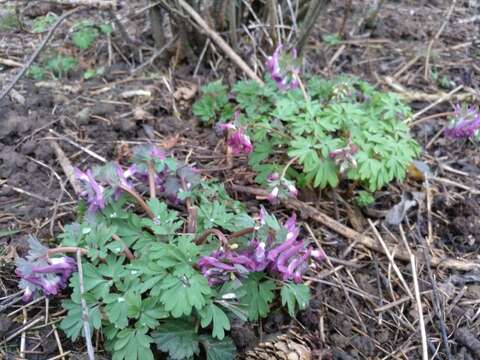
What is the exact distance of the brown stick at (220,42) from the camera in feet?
10.8

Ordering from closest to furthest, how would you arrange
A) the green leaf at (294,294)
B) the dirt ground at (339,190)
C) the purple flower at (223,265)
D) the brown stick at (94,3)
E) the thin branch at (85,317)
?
the thin branch at (85,317), the purple flower at (223,265), the green leaf at (294,294), the dirt ground at (339,190), the brown stick at (94,3)

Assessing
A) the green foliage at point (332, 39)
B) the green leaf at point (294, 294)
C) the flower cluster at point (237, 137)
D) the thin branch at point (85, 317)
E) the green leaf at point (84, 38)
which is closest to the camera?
the thin branch at point (85, 317)

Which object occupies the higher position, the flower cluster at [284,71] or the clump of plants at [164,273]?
the flower cluster at [284,71]

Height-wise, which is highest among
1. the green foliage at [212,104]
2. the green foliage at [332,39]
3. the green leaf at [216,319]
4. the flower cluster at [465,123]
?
the flower cluster at [465,123]

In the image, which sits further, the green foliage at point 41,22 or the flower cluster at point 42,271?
the green foliage at point 41,22

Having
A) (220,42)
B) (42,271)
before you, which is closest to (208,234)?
(42,271)

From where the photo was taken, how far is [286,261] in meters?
2.00

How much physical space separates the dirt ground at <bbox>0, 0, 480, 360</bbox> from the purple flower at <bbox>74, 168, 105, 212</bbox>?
0.35 metres

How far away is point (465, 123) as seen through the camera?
278cm

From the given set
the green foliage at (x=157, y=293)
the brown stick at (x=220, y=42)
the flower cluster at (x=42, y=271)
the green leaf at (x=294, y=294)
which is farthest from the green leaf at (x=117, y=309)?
the brown stick at (x=220, y=42)

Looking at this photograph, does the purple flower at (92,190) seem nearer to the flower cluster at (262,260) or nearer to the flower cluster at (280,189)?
the flower cluster at (262,260)

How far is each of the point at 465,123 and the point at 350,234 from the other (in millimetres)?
930

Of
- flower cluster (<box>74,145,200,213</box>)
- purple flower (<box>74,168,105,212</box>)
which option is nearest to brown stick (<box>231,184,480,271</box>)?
flower cluster (<box>74,145,200,213</box>)

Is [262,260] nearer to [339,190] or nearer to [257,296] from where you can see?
[257,296]
